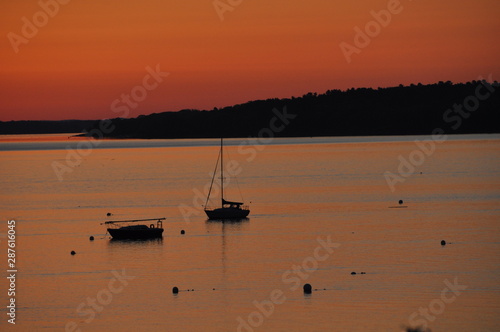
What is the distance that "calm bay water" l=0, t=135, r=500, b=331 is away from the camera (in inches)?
1464

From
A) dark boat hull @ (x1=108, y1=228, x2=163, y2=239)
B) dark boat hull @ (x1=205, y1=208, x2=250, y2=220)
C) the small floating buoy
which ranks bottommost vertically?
the small floating buoy

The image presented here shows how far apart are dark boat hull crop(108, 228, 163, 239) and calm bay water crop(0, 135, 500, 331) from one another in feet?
2.65

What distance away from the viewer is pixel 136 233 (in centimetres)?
6116

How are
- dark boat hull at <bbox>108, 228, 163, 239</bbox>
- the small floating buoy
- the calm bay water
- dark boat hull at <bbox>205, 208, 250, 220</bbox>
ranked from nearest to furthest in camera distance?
1. the calm bay water
2. the small floating buoy
3. dark boat hull at <bbox>108, 228, 163, 239</bbox>
4. dark boat hull at <bbox>205, 208, 250, 220</bbox>

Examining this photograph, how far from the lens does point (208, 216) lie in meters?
71.4

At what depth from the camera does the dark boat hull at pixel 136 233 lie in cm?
6062

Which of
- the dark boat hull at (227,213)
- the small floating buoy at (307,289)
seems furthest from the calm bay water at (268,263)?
the dark boat hull at (227,213)

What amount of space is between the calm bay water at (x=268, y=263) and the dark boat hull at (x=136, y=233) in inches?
31.8

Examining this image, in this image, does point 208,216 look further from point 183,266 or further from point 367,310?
point 367,310

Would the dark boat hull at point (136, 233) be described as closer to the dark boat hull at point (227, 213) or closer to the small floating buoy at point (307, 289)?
the dark boat hull at point (227, 213)

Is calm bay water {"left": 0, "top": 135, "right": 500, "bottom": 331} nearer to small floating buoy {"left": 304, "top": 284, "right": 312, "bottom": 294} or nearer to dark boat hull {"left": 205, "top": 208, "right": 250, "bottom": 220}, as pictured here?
small floating buoy {"left": 304, "top": 284, "right": 312, "bottom": 294}

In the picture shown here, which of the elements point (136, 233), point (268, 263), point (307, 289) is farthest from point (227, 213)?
point (307, 289)

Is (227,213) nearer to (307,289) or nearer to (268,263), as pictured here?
(268,263)

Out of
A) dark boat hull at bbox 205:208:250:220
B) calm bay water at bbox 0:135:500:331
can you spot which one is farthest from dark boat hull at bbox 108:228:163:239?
dark boat hull at bbox 205:208:250:220
